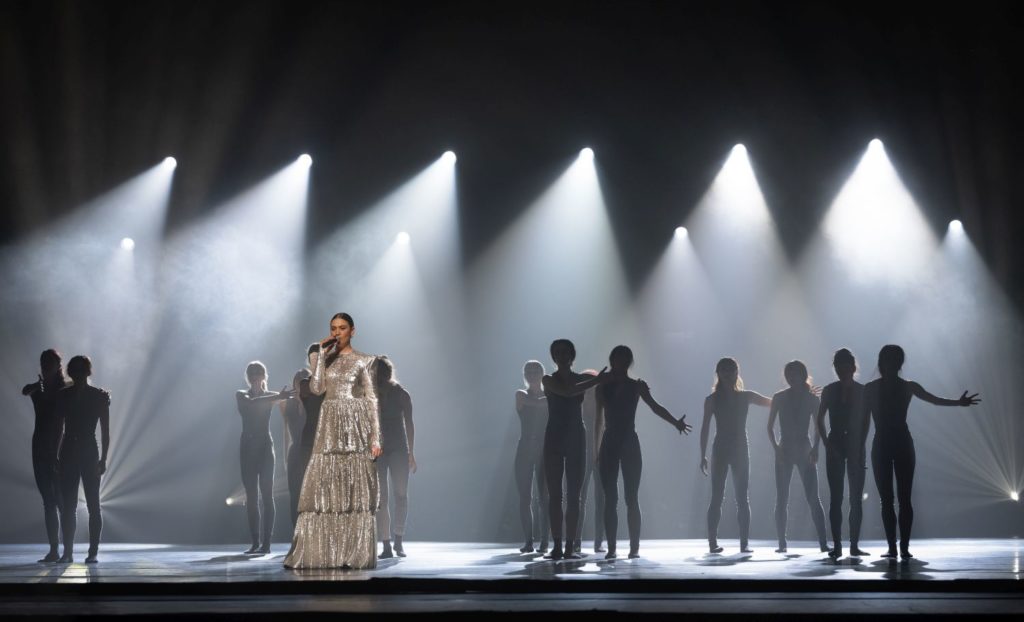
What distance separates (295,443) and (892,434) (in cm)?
503

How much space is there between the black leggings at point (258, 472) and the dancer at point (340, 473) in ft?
7.22

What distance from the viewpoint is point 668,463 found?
14703 mm

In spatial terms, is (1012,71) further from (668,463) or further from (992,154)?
(668,463)

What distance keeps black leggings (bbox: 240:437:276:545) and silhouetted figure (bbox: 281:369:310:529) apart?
0.73 feet

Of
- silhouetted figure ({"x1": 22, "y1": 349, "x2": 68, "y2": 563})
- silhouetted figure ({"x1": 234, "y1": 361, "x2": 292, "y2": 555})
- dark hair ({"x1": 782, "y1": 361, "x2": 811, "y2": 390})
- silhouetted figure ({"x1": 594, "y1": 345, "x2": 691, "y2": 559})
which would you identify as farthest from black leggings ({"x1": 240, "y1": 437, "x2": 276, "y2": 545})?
dark hair ({"x1": 782, "y1": 361, "x2": 811, "y2": 390})

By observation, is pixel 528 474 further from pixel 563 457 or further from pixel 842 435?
pixel 842 435

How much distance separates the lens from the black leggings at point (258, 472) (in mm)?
9516

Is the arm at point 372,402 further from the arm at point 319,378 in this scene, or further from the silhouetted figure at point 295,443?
the silhouetted figure at point 295,443

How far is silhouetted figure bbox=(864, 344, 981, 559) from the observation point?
26.2ft

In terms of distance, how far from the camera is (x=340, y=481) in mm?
7441

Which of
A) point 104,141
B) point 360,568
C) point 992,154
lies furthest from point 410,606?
point 992,154

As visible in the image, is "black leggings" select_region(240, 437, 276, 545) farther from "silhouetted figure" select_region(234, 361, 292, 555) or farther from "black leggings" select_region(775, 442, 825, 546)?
"black leggings" select_region(775, 442, 825, 546)

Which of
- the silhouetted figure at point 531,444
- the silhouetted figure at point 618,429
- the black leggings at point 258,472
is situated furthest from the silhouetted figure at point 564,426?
the black leggings at point 258,472

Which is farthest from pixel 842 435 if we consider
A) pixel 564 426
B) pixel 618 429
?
pixel 564 426
